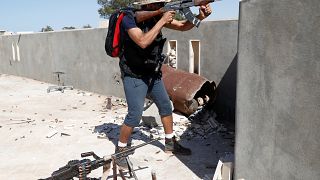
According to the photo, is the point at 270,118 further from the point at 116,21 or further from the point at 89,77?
the point at 89,77

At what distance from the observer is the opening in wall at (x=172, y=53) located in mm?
6560

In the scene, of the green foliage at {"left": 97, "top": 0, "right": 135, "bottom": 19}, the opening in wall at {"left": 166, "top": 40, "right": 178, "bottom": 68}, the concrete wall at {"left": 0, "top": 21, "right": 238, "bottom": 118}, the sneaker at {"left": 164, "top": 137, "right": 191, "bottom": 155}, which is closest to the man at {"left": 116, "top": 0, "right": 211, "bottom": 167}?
the sneaker at {"left": 164, "top": 137, "right": 191, "bottom": 155}

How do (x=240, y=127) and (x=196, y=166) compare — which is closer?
(x=240, y=127)

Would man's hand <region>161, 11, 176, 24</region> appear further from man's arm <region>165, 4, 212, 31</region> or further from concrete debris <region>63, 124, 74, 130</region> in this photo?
concrete debris <region>63, 124, 74, 130</region>

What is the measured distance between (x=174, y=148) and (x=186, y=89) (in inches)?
48.5

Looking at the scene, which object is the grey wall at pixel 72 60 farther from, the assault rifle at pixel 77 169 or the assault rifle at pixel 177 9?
the assault rifle at pixel 77 169

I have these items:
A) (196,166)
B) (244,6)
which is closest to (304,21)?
(244,6)

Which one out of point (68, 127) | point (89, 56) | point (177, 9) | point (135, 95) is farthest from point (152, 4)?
point (89, 56)

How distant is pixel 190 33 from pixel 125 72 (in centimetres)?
264

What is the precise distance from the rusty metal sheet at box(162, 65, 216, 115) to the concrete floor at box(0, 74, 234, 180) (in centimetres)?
29

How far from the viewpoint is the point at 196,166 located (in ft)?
12.9

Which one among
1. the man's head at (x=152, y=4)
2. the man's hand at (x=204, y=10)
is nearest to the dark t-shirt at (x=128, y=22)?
the man's head at (x=152, y=4)

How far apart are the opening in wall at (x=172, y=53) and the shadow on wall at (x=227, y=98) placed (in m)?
1.13

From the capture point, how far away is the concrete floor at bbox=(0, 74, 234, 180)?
3955mm
